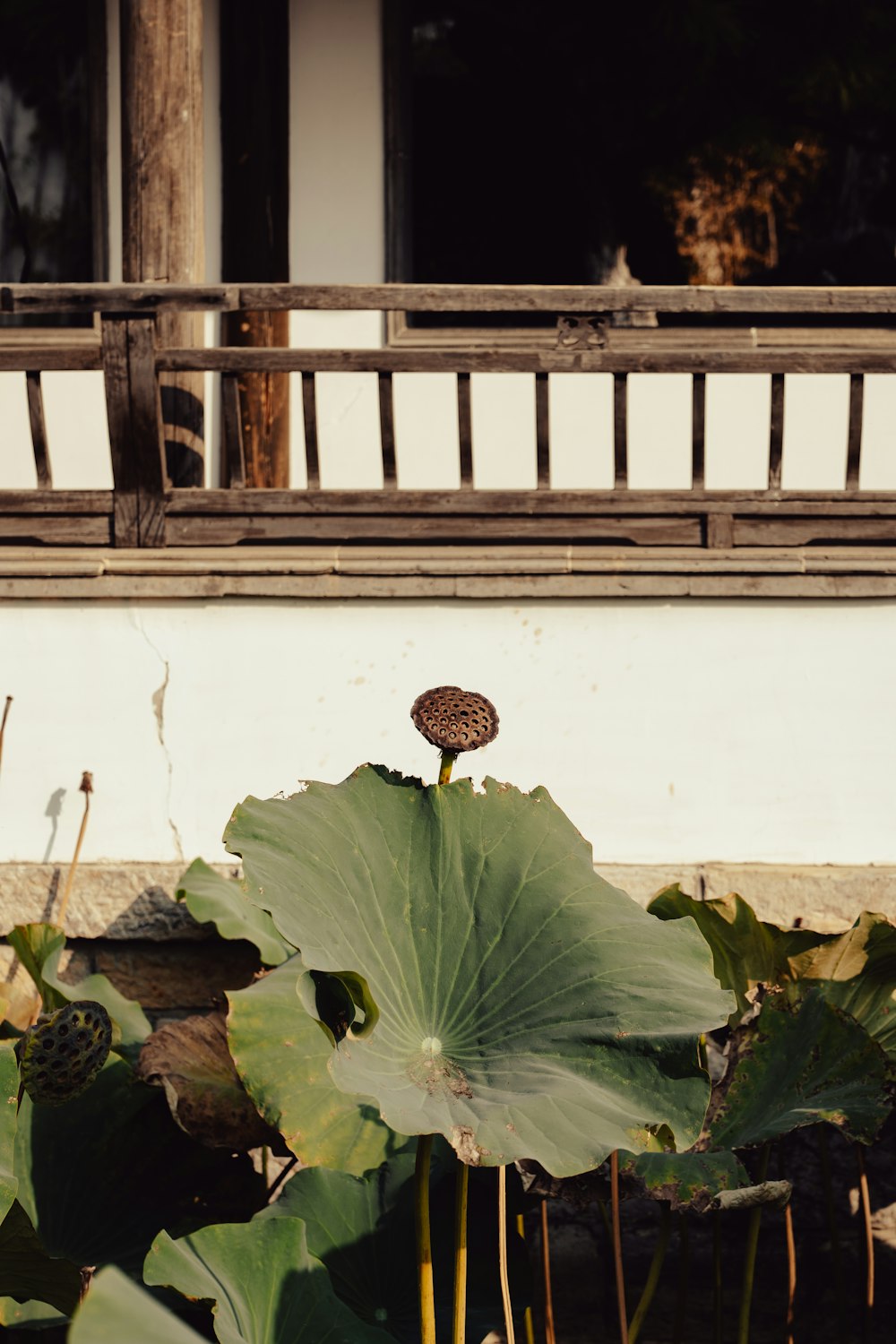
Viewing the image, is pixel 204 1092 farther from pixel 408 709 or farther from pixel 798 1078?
pixel 798 1078

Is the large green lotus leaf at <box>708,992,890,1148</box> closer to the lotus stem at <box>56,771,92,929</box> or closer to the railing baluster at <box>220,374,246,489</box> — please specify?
the lotus stem at <box>56,771,92,929</box>

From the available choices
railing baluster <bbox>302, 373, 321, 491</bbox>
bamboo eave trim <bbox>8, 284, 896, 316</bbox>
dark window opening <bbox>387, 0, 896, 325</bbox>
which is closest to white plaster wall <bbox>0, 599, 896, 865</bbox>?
railing baluster <bbox>302, 373, 321, 491</bbox>

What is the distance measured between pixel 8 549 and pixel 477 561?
4.20 feet

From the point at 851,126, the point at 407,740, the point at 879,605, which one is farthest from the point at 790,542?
the point at 851,126

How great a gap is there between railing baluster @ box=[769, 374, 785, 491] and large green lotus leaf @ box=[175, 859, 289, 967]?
5.77ft

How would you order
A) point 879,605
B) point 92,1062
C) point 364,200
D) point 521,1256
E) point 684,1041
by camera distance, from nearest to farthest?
point 684,1041
point 92,1062
point 521,1256
point 879,605
point 364,200

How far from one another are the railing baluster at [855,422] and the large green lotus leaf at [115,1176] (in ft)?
7.67

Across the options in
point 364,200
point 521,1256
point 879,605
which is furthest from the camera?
point 364,200

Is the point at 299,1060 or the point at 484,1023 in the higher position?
the point at 484,1023

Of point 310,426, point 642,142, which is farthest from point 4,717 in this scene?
point 642,142

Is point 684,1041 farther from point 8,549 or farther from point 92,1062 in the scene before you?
point 8,549

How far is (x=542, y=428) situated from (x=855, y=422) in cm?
82

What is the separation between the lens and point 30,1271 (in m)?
2.35

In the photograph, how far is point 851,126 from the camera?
16.8 feet
